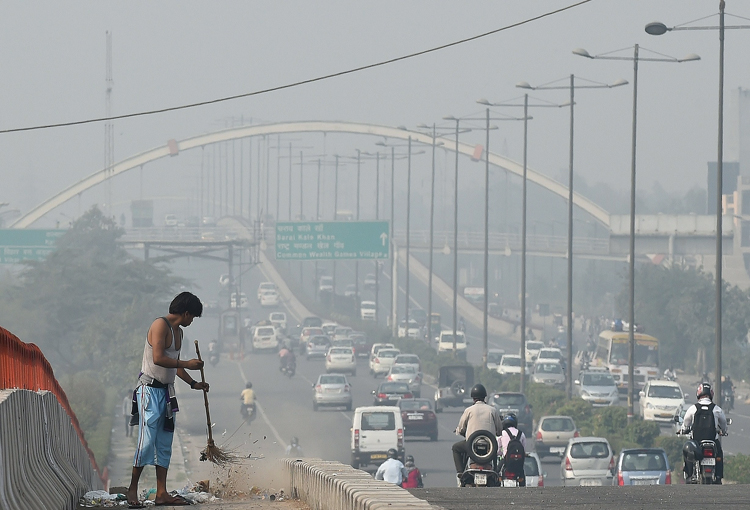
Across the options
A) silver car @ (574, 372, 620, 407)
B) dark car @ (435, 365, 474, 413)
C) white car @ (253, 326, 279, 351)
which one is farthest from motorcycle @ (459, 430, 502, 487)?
white car @ (253, 326, 279, 351)

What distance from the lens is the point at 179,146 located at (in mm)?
123312

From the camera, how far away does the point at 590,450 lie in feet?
97.4

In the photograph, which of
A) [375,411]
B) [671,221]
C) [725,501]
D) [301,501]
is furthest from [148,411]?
[671,221]

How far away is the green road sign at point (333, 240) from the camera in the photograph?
79500 millimetres

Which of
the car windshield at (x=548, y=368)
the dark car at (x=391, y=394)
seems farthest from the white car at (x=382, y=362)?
the dark car at (x=391, y=394)

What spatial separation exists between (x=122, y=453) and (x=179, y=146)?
85.1 m

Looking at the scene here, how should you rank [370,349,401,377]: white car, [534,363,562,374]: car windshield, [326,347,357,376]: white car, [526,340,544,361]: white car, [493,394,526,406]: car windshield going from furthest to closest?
1. [526,340,544,361]: white car
2. [370,349,401,377]: white car
3. [326,347,357,376]: white car
4. [534,363,562,374]: car windshield
5. [493,394,526,406]: car windshield

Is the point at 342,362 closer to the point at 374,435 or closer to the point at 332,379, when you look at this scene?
the point at 332,379

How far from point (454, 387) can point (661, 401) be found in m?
10.3

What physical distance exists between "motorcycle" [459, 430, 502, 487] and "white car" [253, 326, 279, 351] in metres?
72.9

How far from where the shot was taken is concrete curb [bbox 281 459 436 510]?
7.42 m

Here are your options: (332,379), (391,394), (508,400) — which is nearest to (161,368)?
(508,400)

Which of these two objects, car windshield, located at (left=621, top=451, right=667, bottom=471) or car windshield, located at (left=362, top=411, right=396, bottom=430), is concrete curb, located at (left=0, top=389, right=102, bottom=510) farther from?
car windshield, located at (left=362, top=411, right=396, bottom=430)

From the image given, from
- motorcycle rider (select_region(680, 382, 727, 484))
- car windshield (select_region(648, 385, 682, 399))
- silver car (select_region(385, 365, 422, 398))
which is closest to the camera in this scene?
motorcycle rider (select_region(680, 382, 727, 484))
